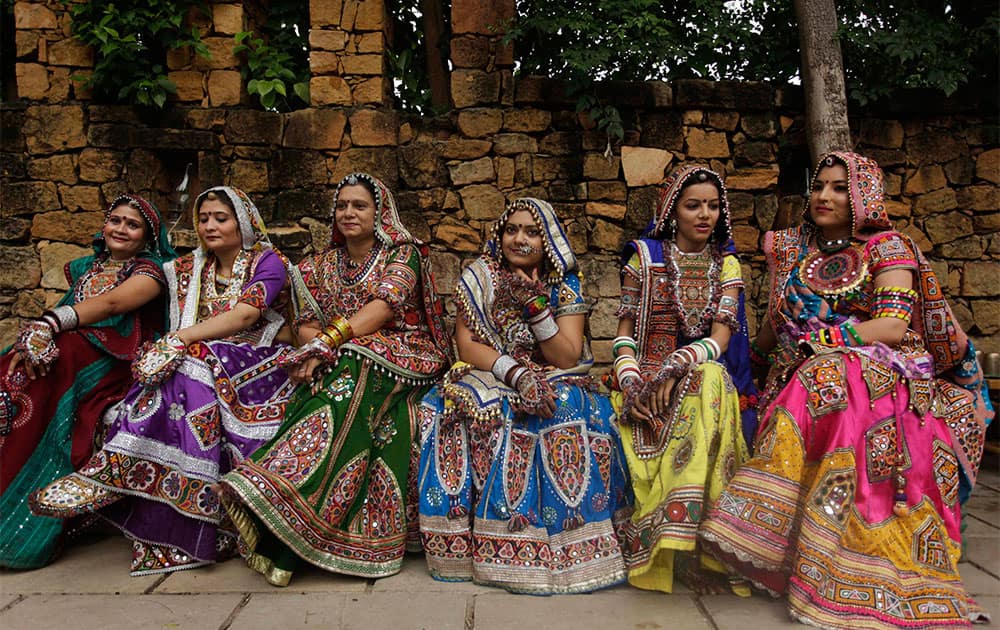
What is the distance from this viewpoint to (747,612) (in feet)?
7.90

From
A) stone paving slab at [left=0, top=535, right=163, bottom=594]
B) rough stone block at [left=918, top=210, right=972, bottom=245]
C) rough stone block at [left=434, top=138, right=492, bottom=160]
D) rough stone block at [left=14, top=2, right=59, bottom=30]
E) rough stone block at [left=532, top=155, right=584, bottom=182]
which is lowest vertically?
stone paving slab at [left=0, top=535, right=163, bottom=594]

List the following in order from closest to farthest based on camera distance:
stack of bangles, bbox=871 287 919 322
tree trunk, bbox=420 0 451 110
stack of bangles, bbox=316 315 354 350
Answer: stack of bangles, bbox=871 287 919 322 → stack of bangles, bbox=316 315 354 350 → tree trunk, bbox=420 0 451 110

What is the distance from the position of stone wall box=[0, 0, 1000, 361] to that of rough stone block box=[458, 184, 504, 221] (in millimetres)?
10

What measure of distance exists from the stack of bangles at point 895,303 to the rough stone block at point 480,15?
3.27 m

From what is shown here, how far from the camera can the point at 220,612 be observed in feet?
8.08

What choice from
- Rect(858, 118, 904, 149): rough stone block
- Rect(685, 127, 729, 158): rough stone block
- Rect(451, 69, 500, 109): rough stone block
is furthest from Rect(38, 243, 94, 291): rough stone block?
Rect(858, 118, 904, 149): rough stone block

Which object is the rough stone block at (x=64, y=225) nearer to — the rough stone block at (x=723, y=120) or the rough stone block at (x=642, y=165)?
the rough stone block at (x=642, y=165)

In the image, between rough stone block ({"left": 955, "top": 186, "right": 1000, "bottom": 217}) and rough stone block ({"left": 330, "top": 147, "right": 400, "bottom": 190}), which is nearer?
rough stone block ({"left": 330, "top": 147, "right": 400, "bottom": 190})

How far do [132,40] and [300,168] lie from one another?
4.59ft

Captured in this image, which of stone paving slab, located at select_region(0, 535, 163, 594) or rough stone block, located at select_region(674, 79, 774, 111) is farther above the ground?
rough stone block, located at select_region(674, 79, 774, 111)

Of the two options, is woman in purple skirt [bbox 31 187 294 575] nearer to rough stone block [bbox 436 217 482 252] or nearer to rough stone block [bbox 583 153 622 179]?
rough stone block [bbox 436 217 482 252]

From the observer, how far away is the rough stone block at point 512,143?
4.93 meters

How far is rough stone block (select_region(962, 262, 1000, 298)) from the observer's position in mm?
5074

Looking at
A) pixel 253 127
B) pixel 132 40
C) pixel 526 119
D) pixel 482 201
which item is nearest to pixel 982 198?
pixel 526 119
